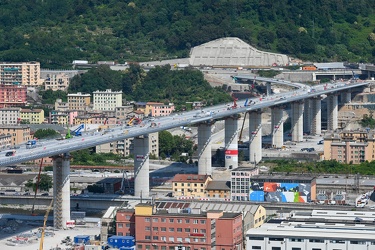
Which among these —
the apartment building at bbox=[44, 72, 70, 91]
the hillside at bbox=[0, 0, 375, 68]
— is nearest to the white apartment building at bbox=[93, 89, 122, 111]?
the apartment building at bbox=[44, 72, 70, 91]

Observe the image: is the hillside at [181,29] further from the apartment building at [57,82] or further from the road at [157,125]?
the road at [157,125]

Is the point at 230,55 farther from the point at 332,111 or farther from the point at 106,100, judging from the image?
the point at 332,111

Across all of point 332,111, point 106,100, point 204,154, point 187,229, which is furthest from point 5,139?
point 187,229

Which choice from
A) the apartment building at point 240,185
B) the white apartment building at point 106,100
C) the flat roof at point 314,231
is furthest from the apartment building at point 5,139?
the flat roof at point 314,231

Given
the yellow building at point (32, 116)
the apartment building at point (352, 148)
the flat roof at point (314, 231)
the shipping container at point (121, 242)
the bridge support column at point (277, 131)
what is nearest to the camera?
the flat roof at point (314, 231)

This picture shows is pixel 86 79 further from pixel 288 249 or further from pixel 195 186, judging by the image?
pixel 288 249

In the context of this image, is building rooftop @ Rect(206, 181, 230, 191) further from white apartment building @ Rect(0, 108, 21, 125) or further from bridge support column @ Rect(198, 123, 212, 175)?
white apartment building @ Rect(0, 108, 21, 125)

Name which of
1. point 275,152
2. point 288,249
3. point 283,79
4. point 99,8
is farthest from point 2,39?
point 288,249
